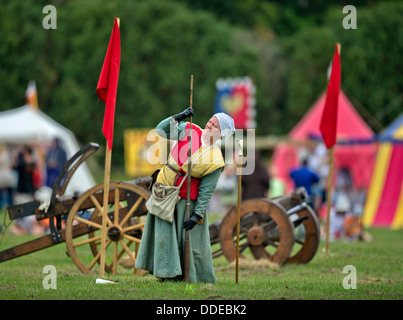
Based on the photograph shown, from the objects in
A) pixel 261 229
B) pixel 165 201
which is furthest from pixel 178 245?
pixel 261 229

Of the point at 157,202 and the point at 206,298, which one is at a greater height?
the point at 157,202

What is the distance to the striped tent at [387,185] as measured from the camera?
693 inches

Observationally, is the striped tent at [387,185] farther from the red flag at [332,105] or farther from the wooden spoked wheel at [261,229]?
the wooden spoked wheel at [261,229]

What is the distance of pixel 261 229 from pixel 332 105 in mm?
2666

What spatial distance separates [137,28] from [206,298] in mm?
29604

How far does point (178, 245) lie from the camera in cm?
718

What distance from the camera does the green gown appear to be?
7.07m

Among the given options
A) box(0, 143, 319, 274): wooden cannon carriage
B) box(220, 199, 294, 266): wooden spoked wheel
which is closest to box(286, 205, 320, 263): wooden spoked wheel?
box(0, 143, 319, 274): wooden cannon carriage

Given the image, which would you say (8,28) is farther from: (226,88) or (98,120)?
(226,88)

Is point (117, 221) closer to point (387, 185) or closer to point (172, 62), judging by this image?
point (387, 185)

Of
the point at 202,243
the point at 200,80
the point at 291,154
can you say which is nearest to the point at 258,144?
the point at 291,154

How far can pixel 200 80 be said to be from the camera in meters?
34.8

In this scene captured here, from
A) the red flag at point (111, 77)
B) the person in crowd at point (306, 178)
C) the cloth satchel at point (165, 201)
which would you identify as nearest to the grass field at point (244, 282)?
the cloth satchel at point (165, 201)
